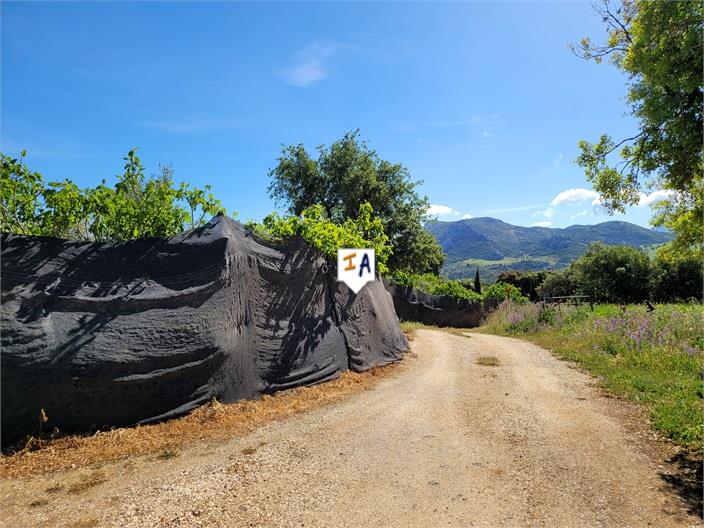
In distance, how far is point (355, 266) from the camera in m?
9.81

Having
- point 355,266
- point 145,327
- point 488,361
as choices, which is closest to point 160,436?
point 145,327

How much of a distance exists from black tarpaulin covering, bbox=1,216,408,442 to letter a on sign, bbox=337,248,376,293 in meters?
1.77

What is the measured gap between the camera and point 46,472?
13.8 feet

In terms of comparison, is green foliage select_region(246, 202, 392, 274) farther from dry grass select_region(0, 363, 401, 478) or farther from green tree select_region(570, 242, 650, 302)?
green tree select_region(570, 242, 650, 302)

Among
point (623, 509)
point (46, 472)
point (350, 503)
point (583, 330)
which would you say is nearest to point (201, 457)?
point (46, 472)

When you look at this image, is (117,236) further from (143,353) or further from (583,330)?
(583,330)

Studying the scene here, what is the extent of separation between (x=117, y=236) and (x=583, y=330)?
1455 centimetres

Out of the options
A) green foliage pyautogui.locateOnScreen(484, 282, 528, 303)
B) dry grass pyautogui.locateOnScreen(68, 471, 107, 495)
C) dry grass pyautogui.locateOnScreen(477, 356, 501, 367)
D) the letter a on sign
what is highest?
the letter a on sign

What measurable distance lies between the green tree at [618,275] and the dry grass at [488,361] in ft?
114

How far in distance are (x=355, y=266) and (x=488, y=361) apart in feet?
15.0

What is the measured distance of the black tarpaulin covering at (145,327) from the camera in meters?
4.80

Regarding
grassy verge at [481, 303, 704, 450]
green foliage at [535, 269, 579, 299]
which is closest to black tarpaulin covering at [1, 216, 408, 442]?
grassy verge at [481, 303, 704, 450]

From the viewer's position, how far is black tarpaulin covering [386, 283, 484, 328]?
→ 23.1 meters

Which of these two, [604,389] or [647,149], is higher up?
[647,149]
